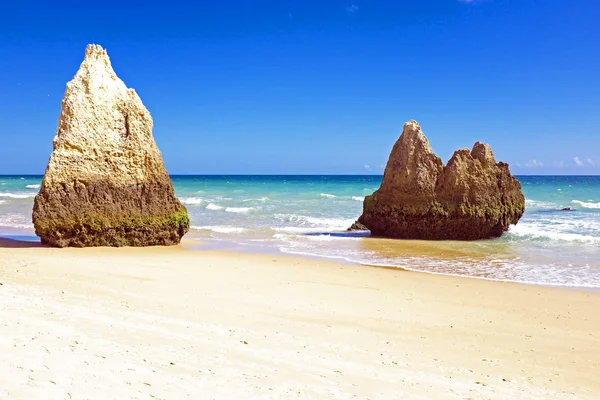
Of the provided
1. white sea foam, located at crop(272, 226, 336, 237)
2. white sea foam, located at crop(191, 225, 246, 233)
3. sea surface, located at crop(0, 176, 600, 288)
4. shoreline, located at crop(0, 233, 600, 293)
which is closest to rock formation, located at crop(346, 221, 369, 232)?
sea surface, located at crop(0, 176, 600, 288)

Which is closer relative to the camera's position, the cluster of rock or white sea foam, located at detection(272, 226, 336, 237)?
the cluster of rock

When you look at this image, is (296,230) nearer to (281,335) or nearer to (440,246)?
(440,246)

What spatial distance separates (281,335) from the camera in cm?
639

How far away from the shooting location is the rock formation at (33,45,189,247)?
13453mm

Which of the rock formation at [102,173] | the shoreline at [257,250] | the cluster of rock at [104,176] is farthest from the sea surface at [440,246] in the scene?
the rock formation at [102,173]

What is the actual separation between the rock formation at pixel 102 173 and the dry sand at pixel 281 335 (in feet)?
7.44

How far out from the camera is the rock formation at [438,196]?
18188 mm

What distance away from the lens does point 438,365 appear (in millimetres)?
5754

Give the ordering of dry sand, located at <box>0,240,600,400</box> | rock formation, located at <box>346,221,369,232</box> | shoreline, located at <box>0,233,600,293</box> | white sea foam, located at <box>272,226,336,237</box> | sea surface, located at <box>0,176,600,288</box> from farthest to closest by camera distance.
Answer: white sea foam, located at <box>272,226,336,237</box>
rock formation, located at <box>346,221,369,232</box>
sea surface, located at <box>0,176,600,288</box>
shoreline, located at <box>0,233,600,293</box>
dry sand, located at <box>0,240,600,400</box>

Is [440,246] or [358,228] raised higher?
[358,228]

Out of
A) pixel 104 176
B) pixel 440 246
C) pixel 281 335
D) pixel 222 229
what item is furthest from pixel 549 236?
pixel 281 335

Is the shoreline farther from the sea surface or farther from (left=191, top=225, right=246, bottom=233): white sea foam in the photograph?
(left=191, top=225, right=246, bottom=233): white sea foam

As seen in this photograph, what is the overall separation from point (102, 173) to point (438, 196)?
34.5 ft

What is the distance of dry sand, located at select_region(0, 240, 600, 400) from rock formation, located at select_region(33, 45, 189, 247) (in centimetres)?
227
